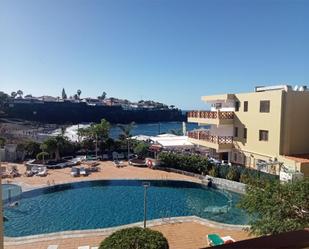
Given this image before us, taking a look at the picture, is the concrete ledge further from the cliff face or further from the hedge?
the cliff face

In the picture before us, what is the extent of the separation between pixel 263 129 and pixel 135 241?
16.5 meters

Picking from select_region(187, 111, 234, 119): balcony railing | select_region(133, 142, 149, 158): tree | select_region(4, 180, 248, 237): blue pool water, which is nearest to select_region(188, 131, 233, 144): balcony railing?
select_region(187, 111, 234, 119): balcony railing

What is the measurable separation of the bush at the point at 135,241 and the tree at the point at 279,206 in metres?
3.06

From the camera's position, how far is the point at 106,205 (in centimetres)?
1814

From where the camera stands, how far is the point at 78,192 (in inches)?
821

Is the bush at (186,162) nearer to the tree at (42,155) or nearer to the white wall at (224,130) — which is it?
the white wall at (224,130)

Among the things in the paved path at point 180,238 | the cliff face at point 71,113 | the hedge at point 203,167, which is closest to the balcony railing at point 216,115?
the hedge at point 203,167

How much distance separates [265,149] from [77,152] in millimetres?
21331

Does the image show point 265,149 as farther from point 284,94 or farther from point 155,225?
point 155,225

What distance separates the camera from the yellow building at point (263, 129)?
20656mm

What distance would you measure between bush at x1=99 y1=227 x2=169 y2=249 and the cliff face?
80.9 meters

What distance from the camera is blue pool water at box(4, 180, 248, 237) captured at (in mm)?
15258

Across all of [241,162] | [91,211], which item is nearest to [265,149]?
[241,162]

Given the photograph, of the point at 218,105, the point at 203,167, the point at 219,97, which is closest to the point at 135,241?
the point at 203,167
